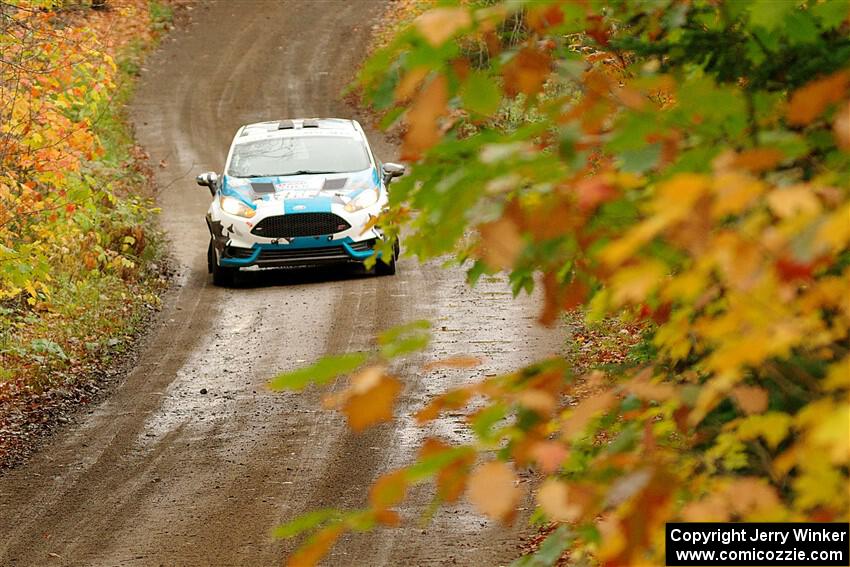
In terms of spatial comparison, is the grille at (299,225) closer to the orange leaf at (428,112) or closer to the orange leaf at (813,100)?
the orange leaf at (428,112)

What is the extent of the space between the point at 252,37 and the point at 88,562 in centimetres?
2779

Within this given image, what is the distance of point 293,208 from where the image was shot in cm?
1488

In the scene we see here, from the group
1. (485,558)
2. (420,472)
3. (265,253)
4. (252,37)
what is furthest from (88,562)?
(252,37)

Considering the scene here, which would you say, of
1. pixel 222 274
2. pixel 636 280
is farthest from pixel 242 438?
pixel 636 280

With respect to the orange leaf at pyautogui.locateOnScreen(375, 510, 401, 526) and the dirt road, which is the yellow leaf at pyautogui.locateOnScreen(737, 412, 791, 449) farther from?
the dirt road

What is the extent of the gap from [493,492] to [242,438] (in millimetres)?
8023

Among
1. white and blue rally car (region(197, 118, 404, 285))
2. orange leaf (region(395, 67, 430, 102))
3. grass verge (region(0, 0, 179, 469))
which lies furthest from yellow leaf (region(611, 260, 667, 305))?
white and blue rally car (region(197, 118, 404, 285))

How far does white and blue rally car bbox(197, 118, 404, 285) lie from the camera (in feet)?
48.9

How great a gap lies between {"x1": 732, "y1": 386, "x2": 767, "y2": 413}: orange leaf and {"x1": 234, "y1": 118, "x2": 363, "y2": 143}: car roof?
14.3 metres

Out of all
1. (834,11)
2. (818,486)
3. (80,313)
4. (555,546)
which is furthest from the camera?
(80,313)

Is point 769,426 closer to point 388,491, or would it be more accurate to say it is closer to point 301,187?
point 388,491

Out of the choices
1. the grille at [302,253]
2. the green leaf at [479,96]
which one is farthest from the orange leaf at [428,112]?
the grille at [302,253]

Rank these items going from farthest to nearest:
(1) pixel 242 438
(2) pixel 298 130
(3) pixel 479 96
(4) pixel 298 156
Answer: (2) pixel 298 130 → (4) pixel 298 156 → (1) pixel 242 438 → (3) pixel 479 96

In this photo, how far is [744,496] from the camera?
2051 millimetres
